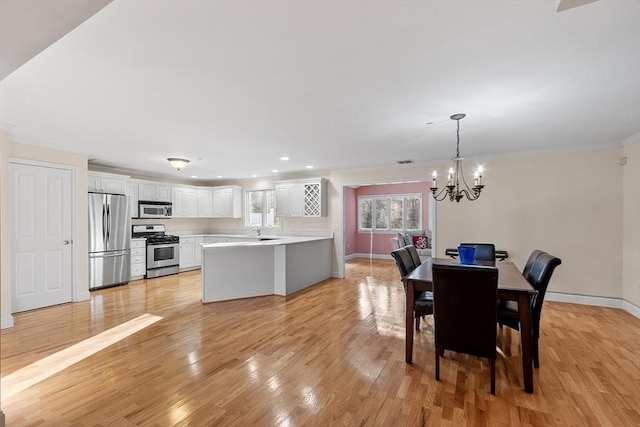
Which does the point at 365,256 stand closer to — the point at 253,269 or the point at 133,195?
the point at 253,269

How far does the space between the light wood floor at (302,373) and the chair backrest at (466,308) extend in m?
0.34

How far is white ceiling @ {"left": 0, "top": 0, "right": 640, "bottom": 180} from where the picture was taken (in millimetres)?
1566

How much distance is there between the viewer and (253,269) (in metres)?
4.84

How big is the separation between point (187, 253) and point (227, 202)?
1654mm

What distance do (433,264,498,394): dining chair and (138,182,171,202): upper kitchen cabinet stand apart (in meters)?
6.60

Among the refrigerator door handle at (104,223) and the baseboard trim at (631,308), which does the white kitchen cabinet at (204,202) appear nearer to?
the refrigerator door handle at (104,223)

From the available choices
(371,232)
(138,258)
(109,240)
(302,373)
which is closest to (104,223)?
(109,240)

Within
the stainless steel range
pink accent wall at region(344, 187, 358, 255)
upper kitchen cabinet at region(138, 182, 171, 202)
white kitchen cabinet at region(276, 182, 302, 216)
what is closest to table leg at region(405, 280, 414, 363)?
white kitchen cabinet at region(276, 182, 302, 216)

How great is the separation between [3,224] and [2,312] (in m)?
1.06

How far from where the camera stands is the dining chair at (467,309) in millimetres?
2178

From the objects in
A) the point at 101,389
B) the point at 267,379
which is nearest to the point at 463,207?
the point at 267,379

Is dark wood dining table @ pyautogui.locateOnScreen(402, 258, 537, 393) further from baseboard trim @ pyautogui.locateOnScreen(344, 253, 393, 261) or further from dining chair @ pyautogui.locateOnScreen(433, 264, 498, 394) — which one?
baseboard trim @ pyautogui.locateOnScreen(344, 253, 393, 261)

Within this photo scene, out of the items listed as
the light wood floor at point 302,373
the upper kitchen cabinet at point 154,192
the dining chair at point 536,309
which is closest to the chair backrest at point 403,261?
the light wood floor at point 302,373

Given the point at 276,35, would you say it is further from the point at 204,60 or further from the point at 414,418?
the point at 414,418
